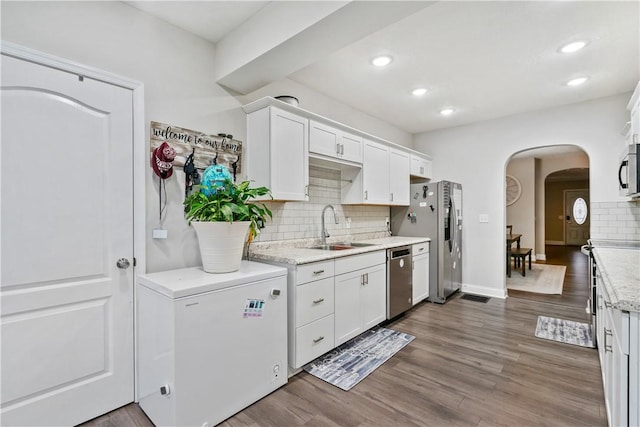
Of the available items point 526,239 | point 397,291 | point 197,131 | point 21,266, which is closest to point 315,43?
point 197,131

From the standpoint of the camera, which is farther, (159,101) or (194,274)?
(159,101)

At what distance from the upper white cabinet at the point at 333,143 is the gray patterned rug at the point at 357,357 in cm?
185

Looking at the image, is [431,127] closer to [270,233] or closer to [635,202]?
[635,202]

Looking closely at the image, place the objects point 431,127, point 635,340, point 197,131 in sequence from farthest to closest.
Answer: point 431,127, point 197,131, point 635,340

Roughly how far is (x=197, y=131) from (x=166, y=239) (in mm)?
871

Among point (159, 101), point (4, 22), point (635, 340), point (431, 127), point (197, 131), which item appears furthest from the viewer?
point (431, 127)

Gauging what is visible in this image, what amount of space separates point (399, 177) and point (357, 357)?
250cm

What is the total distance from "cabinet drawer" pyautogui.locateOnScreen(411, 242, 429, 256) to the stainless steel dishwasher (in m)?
0.14

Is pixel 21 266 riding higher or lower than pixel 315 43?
lower

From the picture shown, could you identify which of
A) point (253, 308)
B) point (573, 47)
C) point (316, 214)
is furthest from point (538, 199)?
point (253, 308)

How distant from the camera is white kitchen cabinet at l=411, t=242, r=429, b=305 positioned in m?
3.81

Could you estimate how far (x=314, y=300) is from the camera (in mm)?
2414

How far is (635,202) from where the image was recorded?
3.47 meters

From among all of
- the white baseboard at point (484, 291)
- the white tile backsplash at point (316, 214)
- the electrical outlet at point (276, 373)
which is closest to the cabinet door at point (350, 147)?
the white tile backsplash at point (316, 214)
